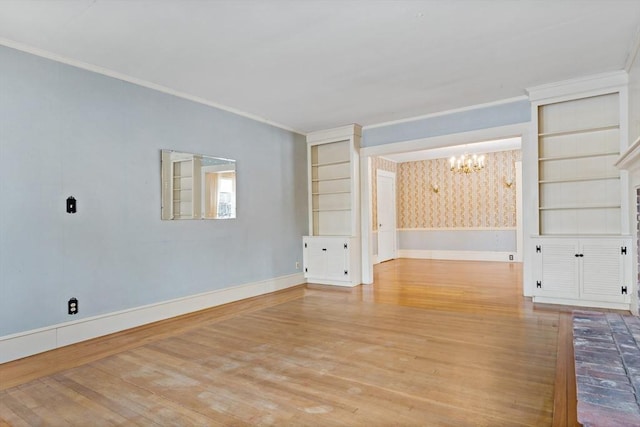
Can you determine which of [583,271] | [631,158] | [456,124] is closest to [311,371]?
[631,158]

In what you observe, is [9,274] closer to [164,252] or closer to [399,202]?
[164,252]

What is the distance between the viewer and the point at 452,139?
505 centimetres

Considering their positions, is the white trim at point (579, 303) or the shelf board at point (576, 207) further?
the shelf board at point (576, 207)

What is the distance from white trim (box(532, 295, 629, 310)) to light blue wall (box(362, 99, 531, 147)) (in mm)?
2186

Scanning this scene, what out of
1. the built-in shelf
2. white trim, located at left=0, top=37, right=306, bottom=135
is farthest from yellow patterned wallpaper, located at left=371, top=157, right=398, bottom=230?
white trim, located at left=0, top=37, right=306, bottom=135

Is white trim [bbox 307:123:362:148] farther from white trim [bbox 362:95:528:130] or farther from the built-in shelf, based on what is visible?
the built-in shelf

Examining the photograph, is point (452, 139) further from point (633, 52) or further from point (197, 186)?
point (197, 186)

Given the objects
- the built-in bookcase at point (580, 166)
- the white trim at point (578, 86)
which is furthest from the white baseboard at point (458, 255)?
the white trim at point (578, 86)

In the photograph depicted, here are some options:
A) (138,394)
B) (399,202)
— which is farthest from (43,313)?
(399,202)

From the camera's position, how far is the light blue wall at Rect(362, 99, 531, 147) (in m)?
4.59

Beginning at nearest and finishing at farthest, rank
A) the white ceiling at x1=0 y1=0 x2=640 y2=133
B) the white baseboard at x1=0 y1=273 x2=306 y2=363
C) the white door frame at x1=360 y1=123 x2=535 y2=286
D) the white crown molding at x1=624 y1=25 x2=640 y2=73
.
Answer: the white ceiling at x1=0 y1=0 x2=640 y2=133 < the white baseboard at x1=0 y1=273 x2=306 y2=363 < the white crown molding at x1=624 y1=25 x2=640 y2=73 < the white door frame at x1=360 y1=123 x2=535 y2=286

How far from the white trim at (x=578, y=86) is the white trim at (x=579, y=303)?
2.32m

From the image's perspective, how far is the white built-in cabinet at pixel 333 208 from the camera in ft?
18.7

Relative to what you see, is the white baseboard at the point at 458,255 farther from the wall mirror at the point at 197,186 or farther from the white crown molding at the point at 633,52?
the wall mirror at the point at 197,186
